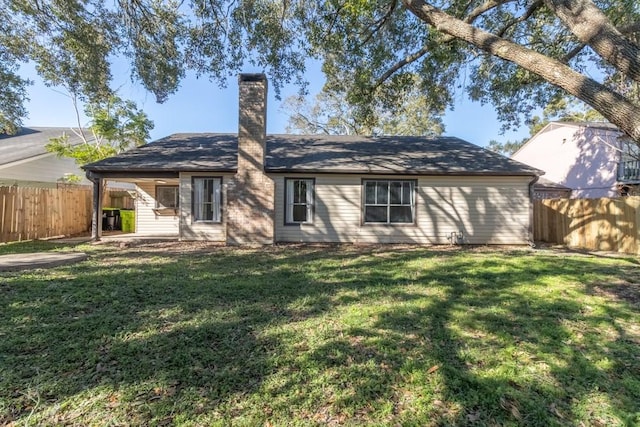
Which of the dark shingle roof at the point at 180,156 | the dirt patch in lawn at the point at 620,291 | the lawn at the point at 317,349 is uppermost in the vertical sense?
the dark shingle roof at the point at 180,156

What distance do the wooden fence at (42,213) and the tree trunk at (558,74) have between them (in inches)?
480

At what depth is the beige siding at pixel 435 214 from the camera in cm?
1098

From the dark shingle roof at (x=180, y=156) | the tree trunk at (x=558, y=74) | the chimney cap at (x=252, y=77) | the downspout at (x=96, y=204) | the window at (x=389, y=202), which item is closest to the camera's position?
the tree trunk at (x=558, y=74)

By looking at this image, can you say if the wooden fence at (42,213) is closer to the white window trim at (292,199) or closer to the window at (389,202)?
the white window trim at (292,199)

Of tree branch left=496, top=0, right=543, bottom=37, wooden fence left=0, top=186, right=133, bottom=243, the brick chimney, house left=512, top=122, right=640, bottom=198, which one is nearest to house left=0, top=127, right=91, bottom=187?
wooden fence left=0, top=186, right=133, bottom=243

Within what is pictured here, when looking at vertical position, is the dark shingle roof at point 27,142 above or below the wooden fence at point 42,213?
above

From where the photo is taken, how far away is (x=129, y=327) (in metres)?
3.79

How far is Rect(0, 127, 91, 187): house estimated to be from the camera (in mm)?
17531

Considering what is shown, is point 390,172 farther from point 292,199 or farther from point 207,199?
point 207,199

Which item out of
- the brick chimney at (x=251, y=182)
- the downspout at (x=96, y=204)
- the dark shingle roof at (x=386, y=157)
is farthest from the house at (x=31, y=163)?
the brick chimney at (x=251, y=182)

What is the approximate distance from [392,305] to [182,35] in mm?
10167

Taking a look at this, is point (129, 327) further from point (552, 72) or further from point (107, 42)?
point (107, 42)

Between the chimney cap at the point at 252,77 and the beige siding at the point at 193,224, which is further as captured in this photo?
the beige siding at the point at 193,224

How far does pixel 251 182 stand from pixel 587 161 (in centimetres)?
2069
